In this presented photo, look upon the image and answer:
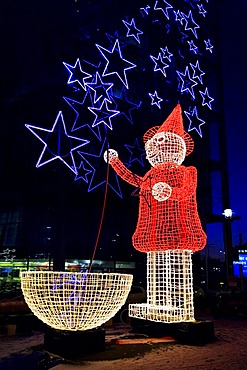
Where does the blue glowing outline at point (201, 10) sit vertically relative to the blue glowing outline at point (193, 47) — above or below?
above

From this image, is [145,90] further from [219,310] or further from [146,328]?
[146,328]

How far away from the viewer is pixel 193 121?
1975cm

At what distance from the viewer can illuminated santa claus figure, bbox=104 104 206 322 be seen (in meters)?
6.67

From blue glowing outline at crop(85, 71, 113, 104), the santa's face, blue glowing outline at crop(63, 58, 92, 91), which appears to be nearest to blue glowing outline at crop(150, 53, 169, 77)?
blue glowing outline at crop(85, 71, 113, 104)

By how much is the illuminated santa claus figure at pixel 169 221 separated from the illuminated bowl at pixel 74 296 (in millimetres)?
1545

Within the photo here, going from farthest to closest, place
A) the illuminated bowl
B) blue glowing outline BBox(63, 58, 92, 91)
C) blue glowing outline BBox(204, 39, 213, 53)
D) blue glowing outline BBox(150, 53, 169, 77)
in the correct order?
blue glowing outline BBox(204, 39, 213, 53) < blue glowing outline BBox(150, 53, 169, 77) < blue glowing outline BBox(63, 58, 92, 91) < the illuminated bowl

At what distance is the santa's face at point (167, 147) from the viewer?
22.9 ft

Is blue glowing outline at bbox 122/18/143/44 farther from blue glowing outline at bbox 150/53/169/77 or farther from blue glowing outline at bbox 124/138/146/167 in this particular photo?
blue glowing outline at bbox 124/138/146/167

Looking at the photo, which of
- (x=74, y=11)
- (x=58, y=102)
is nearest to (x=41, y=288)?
(x=58, y=102)

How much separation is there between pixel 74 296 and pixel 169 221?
2417mm

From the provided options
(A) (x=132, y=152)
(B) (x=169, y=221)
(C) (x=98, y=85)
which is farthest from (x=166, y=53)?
(B) (x=169, y=221)

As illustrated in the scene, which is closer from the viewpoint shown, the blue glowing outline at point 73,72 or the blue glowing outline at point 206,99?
the blue glowing outline at point 73,72

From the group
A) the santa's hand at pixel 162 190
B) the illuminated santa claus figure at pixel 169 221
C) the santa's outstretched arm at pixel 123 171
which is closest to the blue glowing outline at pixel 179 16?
the illuminated santa claus figure at pixel 169 221

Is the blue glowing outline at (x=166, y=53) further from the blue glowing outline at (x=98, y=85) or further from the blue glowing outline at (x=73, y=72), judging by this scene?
the blue glowing outline at (x=73, y=72)
